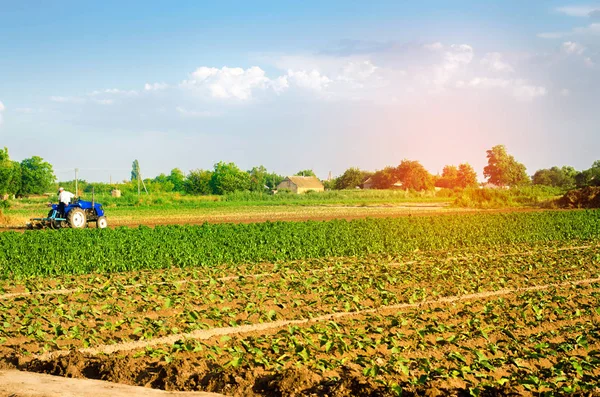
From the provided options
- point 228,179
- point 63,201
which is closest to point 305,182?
point 228,179

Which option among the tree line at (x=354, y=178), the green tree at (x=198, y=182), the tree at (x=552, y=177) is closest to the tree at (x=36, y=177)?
the tree line at (x=354, y=178)

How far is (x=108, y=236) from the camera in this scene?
60.3 feet

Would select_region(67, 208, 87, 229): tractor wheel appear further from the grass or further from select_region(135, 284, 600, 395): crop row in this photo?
the grass

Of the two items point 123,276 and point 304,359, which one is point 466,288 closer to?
point 304,359

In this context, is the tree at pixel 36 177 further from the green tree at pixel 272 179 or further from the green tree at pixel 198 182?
the green tree at pixel 272 179

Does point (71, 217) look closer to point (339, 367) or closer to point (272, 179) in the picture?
point (339, 367)

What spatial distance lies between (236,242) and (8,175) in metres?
40.9

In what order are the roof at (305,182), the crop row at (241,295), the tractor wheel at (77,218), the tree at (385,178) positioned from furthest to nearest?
the tree at (385,178) → the roof at (305,182) → the tractor wheel at (77,218) → the crop row at (241,295)

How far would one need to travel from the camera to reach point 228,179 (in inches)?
3127

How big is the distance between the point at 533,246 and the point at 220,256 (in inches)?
479

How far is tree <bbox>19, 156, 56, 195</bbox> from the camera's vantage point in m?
67.6

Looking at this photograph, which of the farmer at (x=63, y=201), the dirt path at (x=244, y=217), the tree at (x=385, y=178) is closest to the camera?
the farmer at (x=63, y=201)

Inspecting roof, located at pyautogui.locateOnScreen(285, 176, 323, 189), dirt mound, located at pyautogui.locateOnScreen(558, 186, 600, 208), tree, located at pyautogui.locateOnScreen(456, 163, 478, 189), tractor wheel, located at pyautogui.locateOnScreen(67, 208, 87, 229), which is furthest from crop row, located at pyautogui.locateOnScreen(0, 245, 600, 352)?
tree, located at pyautogui.locateOnScreen(456, 163, 478, 189)

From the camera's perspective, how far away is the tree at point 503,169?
10688cm
